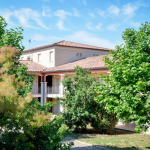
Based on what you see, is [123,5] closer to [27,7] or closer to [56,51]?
[27,7]

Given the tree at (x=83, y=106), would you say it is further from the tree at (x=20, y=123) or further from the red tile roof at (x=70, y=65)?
the tree at (x=20, y=123)

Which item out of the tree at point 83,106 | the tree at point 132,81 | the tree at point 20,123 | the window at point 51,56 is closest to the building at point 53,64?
the window at point 51,56

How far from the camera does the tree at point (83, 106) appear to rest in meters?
12.8

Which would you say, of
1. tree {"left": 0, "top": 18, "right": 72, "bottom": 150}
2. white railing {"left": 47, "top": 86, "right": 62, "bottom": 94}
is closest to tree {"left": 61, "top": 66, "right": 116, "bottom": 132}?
tree {"left": 0, "top": 18, "right": 72, "bottom": 150}

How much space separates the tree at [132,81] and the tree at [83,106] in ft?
10.6

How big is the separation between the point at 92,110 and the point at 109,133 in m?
2.27

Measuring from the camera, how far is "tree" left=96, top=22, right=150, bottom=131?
318 inches

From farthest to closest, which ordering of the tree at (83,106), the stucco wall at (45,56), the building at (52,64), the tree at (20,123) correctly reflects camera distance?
1. the stucco wall at (45,56)
2. the building at (52,64)
3. the tree at (83,106)
4. the tree at (20,123)

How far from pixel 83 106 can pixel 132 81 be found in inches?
207

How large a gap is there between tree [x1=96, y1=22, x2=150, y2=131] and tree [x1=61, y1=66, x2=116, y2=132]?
10.6ft

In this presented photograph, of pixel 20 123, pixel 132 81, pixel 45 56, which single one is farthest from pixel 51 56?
pixel 20 123

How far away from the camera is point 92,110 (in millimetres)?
12945

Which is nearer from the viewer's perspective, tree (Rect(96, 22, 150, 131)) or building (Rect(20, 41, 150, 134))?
tree (Rect(96, 22, 150, 131))

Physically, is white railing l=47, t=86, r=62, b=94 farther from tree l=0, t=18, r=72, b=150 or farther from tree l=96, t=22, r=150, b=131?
tree l=0, t=18, r=72, b=150
